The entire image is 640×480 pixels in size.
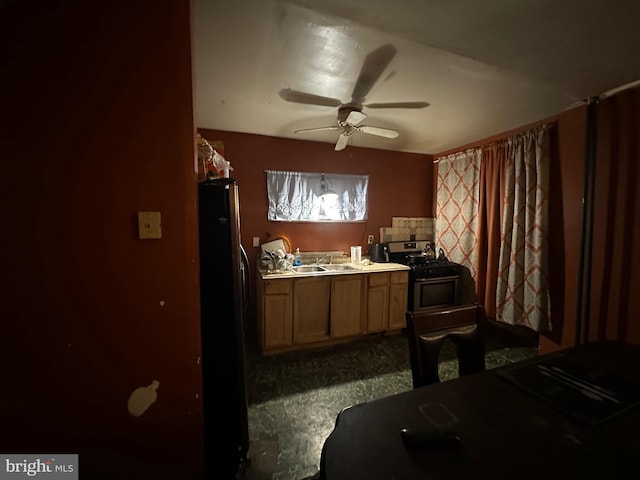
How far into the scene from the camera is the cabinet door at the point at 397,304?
120 inches

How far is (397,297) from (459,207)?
1454mm

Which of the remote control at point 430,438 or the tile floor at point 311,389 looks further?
the tile floor at point 311,389

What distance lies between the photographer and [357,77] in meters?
1.83

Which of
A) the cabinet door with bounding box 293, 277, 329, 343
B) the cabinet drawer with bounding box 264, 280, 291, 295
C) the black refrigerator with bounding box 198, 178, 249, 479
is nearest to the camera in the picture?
the black refrigerator with bounding box 198, 178, 249, 479

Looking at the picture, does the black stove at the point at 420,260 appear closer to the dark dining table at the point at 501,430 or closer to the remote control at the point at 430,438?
the dark dining table at the point at 501,430

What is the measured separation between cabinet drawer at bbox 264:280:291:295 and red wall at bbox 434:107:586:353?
254cm

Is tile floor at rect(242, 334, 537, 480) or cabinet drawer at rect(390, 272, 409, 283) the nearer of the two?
tile floor at rect(242, 334, 537, 480)

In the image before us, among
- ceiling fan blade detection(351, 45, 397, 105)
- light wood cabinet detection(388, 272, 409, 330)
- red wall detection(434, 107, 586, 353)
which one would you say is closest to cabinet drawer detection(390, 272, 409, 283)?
light wood cabinet detection(388, 272, 409, 330)

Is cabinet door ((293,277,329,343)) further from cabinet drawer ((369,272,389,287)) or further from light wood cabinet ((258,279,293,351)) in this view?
cabinet drawer ((369,272,389,287))

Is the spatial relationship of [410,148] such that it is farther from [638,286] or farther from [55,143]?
[55,143]

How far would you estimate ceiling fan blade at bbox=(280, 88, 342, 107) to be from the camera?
6.30 ft

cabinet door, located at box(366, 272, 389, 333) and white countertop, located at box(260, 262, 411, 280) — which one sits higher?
white countertop, located at box(260, 262, 411, 280)

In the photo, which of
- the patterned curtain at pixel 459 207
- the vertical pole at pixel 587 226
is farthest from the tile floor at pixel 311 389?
the patterned curtain at pixel 459 207

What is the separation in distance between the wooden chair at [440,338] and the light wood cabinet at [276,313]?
1.62 meters
